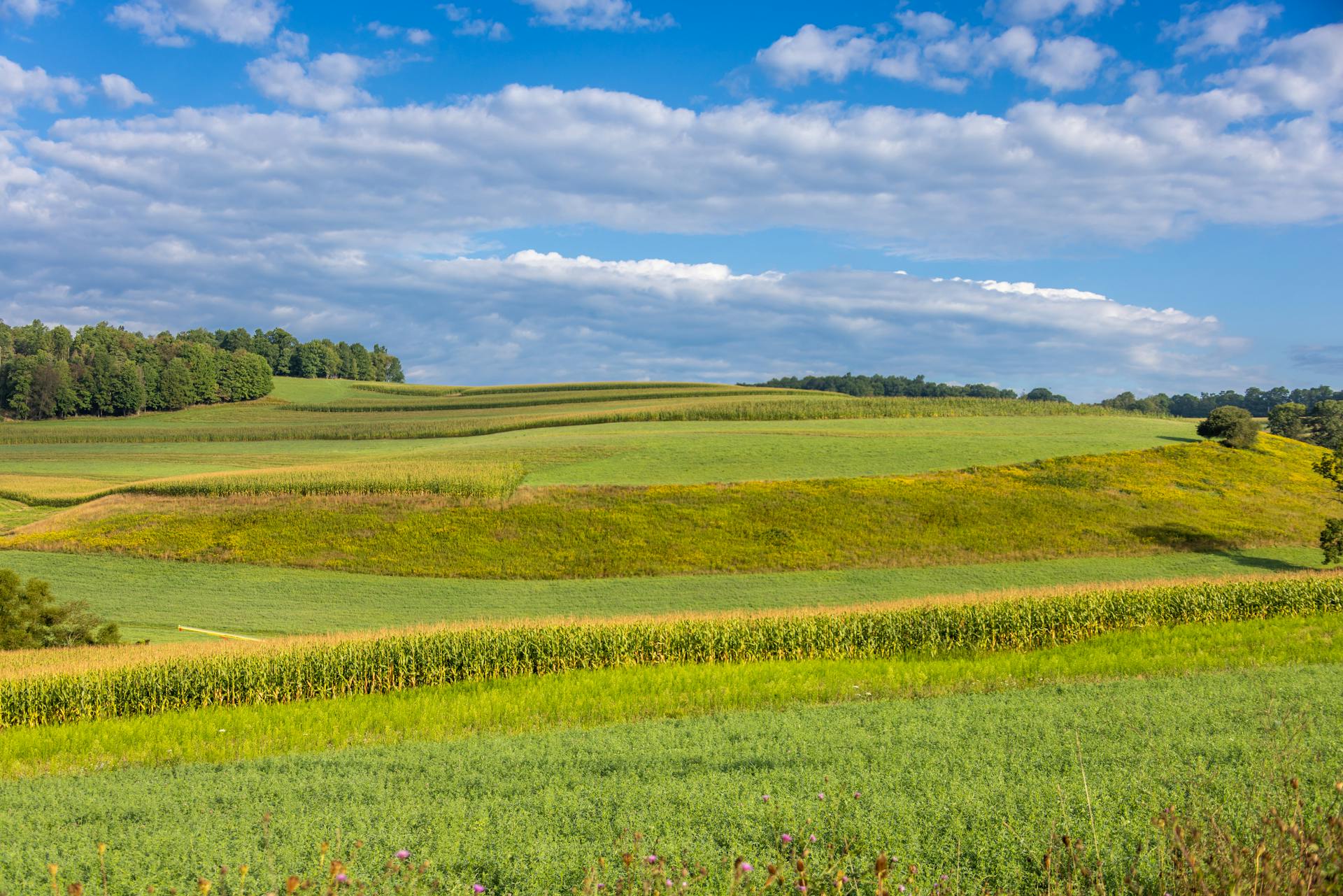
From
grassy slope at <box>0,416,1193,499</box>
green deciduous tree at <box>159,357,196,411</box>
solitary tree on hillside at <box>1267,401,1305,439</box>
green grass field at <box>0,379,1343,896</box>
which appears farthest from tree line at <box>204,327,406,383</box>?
solitary tree on hillside at <box>1267,401,1305,439</box>

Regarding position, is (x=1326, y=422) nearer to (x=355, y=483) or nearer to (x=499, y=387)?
(x=355, y=483)

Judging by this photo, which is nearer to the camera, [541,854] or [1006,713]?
[541,854]

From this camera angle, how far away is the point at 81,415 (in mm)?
114812

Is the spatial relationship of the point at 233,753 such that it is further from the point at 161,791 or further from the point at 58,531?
the point at 58,531

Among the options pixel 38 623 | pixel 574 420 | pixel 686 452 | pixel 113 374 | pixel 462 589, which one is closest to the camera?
pixel 38 623

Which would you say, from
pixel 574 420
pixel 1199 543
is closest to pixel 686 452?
pixel 1199 543

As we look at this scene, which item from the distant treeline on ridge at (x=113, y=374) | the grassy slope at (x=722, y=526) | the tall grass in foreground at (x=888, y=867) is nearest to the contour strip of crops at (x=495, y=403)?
the distant treeline on ridge at (x=113, y=374)

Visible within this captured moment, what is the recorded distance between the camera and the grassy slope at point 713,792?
21.5 ft

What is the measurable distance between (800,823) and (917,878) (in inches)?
48.4

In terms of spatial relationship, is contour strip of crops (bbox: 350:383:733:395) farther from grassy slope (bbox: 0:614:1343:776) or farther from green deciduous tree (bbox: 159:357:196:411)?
grassy slope (bbox: 0:614:1343:776)

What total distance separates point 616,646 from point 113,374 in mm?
124669

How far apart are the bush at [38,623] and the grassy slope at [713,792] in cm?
1897

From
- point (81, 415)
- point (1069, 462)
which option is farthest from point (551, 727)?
point (81, 415)

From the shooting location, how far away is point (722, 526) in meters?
41.9
